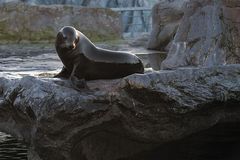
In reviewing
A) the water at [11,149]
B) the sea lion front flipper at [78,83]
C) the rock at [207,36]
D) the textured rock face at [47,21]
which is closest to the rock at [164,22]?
the textured rock face at [47,21]

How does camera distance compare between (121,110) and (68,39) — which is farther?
(68,39)

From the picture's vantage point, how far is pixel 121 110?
14.9 ft

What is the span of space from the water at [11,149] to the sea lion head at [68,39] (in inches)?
49.7

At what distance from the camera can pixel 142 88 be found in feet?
14.6

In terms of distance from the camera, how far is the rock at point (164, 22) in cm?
1527

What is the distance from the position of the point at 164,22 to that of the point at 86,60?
10588 millimetres

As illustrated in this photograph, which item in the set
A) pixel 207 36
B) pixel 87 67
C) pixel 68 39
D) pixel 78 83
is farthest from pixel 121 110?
pixel 207 36

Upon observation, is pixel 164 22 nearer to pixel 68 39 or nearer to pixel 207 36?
pixel 207 36

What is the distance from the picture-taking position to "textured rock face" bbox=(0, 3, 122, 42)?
55.0 feet

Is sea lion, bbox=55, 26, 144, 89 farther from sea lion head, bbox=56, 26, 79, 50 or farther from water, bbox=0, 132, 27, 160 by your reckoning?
water, bbox=0, 132, 27, 160

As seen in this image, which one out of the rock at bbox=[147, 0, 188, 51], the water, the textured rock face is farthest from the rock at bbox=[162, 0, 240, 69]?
the textured rock face

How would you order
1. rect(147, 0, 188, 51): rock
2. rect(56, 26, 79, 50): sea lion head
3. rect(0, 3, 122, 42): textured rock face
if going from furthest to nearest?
rect(0, 3, 122, 42): textured rock face
rect(147, 0, 188, 51): rock
rect(56, 26, 79, 50): sea lion head

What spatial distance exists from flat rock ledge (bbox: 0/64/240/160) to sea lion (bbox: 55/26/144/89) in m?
0.14

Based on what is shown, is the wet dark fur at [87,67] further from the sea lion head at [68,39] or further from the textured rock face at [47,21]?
the textured rock face at [47,21]
